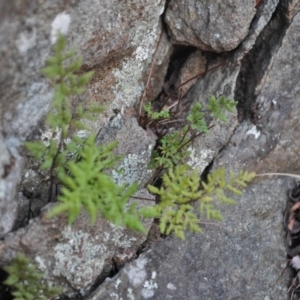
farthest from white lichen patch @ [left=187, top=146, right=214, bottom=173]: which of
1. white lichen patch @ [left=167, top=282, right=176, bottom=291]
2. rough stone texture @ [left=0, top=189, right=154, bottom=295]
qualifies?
white lichen patch @ [left=167, top=282, right=176, bottom=291]

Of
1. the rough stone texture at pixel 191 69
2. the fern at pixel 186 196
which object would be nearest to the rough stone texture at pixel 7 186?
the fern at pixel 186 196

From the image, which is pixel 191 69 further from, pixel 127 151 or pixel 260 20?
pixel 127 151

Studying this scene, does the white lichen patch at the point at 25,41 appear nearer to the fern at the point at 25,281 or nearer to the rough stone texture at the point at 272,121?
the fern at the point at 25,281

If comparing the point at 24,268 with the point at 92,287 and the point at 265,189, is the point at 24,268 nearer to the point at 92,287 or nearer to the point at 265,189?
the point at 92,287

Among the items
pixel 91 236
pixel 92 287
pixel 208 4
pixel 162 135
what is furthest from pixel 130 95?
pixel 92 287

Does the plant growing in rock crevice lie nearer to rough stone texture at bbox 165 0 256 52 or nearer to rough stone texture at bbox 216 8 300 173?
rough stone texture at bbox 216 8 300 173
